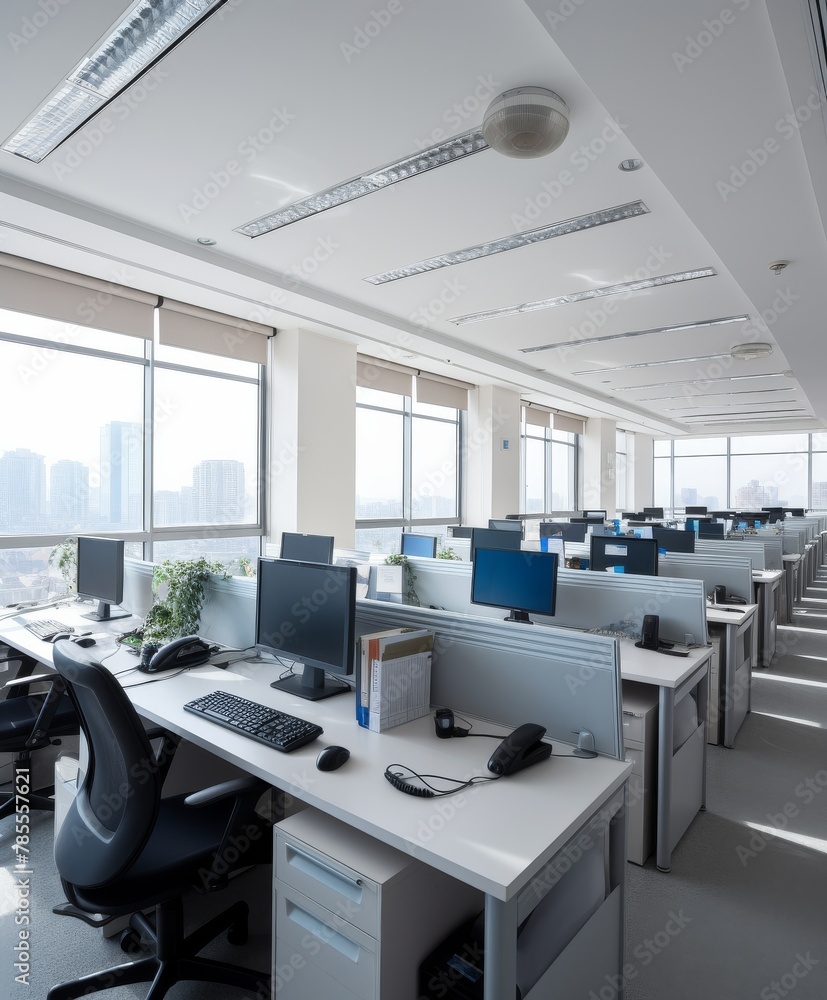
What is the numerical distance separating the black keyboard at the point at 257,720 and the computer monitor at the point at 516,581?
1543 mm

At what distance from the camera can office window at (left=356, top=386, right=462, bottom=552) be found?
25.0 ft

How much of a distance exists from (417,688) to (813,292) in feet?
14.6

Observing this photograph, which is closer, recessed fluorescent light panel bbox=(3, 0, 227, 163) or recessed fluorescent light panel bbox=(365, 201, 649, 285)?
recessed fluorescent light panel bbox=(3, 0, 227, 163)

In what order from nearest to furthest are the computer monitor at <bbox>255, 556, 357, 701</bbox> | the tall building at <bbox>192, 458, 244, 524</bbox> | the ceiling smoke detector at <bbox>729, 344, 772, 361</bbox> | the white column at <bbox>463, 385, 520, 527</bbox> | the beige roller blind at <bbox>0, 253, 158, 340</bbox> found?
the computer monitor at <bbox>255, 556, 357, 701</bbox>
the beige roller blind at <bbox>0, 253, 158, 340</bbox>
the tall building at <bbox>192, 458, 244, 524</bbox>
the ceiling smoke detector at <bbox>729, 344, 772, 361</bbox>
the white column at <bbox>463, 385, 520, 527</bbox>

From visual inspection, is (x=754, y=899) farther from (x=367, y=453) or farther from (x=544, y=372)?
(x=544, y=372)

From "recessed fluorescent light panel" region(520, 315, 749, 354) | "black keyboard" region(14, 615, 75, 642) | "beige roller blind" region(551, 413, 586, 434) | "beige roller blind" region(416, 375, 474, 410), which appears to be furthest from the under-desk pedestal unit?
"beige roller blind" region(551, 413, 586, 434)

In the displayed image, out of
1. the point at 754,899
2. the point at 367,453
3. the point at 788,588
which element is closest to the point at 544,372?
the point at 367,453

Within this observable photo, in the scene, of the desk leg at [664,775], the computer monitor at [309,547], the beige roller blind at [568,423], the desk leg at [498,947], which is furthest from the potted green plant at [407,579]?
the beige roller blind at [568,423]

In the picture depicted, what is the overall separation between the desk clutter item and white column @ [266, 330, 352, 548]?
428 centimetres

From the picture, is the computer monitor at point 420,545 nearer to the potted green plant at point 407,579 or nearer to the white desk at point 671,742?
the potted green plant at point 407,579

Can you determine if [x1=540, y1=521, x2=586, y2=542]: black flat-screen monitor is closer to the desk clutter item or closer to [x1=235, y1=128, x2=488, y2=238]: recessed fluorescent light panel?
[x1=235, y1=128, x2=488, y2=238]: recessed fluorescent light panel

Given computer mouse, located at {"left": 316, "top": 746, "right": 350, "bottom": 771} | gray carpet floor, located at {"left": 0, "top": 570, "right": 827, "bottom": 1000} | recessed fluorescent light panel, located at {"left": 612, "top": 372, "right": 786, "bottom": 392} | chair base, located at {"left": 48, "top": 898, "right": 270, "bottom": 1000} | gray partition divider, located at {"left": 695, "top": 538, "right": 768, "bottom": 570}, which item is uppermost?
recessed fluorescent light panel, located at {"left": 612, "top": 372, "right": 786, "bottom": 392}

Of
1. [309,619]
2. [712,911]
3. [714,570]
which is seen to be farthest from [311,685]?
[714,570]

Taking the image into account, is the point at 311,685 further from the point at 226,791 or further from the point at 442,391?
the point at 442,391
